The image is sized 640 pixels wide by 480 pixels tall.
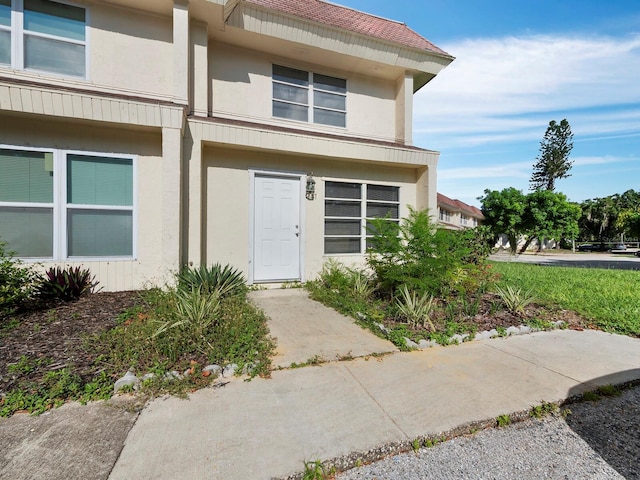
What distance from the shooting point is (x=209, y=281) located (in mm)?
4859

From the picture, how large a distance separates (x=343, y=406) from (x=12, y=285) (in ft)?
15.7

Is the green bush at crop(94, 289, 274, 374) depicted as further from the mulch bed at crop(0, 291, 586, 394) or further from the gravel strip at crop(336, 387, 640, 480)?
the gravel strip at crop(336, 387, 640, 480)

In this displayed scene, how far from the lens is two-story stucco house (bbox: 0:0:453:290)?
4.77 meters

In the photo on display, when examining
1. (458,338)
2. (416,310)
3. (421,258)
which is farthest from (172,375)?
(421,258)

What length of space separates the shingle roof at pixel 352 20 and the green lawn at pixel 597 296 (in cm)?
644

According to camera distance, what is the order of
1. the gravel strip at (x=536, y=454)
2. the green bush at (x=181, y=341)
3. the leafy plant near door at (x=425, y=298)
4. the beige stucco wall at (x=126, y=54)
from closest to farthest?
the gravel strip at (x=536, y=454) < the green bush at (x=181, y=341) < the leafy plant near door at (x=425, y=298) < the beige stucco wall at (x=126, y=54)

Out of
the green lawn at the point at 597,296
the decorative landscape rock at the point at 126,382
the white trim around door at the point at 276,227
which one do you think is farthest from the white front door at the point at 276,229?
the green lawn at the point at 597,296

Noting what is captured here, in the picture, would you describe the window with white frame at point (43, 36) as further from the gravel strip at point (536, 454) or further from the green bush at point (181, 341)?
the gravel strip at point (536, 454)

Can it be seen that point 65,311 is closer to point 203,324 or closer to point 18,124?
point 203,324

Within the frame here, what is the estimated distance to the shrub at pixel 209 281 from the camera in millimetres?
4677

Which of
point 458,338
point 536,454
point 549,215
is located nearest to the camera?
point 536,454

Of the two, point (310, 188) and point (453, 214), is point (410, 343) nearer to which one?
point (310, 188)

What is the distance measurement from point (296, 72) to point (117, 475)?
7738mm

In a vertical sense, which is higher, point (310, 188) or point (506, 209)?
point (506, 209)
